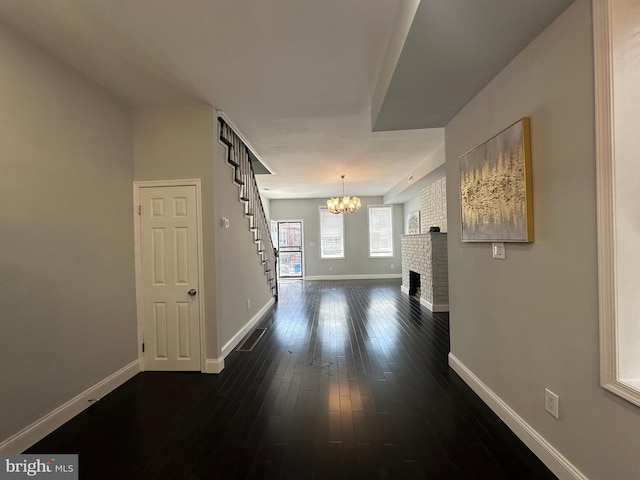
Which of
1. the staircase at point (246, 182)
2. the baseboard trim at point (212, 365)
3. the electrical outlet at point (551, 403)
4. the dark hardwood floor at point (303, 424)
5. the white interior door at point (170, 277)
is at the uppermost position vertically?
the staircase at point (246, 182)

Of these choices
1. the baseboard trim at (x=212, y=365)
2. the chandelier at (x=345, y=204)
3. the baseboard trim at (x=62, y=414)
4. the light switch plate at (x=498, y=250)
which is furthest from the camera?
the chandelier at (x=345, y=204)

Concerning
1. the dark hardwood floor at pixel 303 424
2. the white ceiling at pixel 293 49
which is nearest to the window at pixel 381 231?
the dark hardwood floor at pixel 303 424

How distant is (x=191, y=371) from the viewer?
9.25 ft

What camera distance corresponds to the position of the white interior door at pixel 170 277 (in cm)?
281

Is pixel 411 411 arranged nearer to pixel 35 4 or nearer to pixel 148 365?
pixel 148 365

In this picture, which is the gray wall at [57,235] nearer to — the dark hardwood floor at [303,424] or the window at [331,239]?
the dark hardwood floor at [303,424]

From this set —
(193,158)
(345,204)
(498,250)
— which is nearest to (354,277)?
(345,204)

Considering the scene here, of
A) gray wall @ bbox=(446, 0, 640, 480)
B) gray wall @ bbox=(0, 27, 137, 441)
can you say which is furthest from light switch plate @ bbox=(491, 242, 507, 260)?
gray wall @ bbox=(0, 27, 137, 441)

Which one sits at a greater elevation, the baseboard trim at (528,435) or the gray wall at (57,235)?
the gray wall at (57,235)

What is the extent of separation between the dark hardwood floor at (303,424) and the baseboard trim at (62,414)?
2.4 inches

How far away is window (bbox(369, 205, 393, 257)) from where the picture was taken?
359 inches

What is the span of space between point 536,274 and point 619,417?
0.73m

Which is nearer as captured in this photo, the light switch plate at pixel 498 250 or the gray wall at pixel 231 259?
the light switch plate at pixel 498 250

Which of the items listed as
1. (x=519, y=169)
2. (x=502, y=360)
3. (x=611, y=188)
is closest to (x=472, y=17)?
(x=519, y=169)
